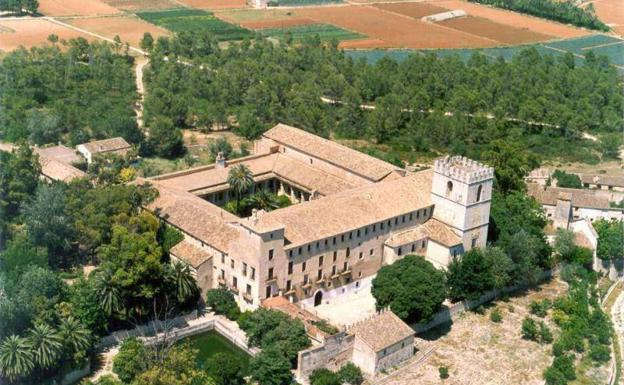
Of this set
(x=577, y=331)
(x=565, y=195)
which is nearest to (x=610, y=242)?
(x=565, y=195)

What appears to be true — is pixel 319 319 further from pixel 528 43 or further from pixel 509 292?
pixel 528 43

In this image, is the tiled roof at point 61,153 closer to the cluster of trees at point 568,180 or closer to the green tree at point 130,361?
the green tree at point 130,361

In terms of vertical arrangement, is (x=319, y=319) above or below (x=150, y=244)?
below

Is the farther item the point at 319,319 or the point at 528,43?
the point at 528,43

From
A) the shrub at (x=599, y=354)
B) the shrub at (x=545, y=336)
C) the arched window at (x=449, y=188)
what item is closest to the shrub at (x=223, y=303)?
the arched window at (x=449, y=188)

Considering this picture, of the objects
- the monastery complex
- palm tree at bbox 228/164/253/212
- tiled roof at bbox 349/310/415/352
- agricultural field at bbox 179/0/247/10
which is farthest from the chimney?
agricultural field at bbox 179/0/247/10

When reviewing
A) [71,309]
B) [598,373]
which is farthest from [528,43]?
[71,309]

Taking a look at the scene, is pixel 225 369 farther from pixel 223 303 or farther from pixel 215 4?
pixel 215 4
